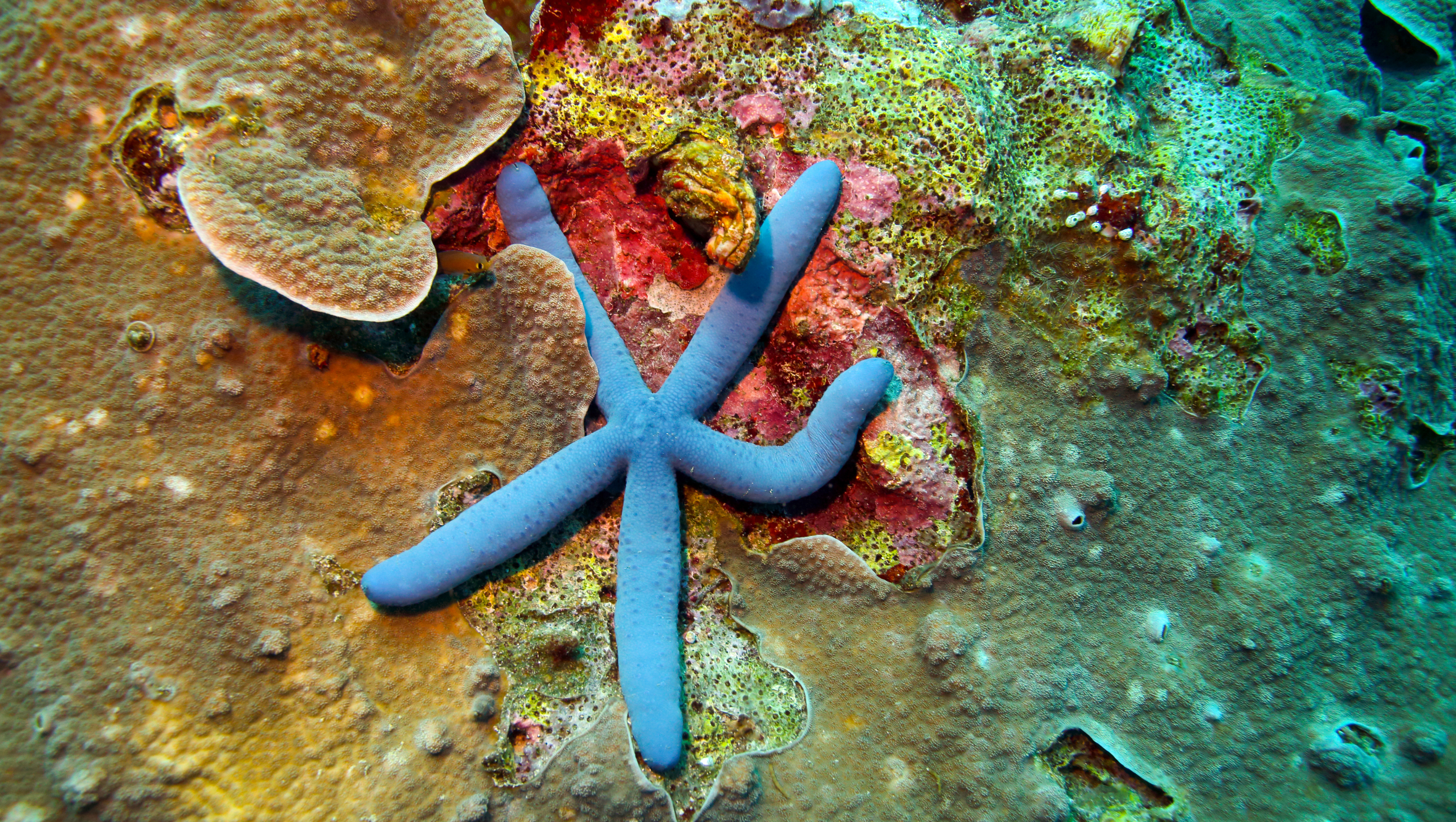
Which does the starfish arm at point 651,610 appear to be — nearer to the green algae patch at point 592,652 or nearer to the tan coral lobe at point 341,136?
the green algae patch at point 592,652

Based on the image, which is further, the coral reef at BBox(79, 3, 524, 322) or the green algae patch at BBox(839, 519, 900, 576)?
the green algae patch at BBox(839, 519, 900, 576)

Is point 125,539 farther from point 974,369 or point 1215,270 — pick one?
point 1215,270

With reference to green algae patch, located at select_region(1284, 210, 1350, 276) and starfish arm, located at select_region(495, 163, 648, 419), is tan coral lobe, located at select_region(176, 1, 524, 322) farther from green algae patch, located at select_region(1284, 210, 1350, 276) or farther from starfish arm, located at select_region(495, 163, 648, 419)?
green algae patch, located at select_region(1284, 210, 1350, 276)

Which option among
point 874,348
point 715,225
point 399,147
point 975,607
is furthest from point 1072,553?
point 399,147

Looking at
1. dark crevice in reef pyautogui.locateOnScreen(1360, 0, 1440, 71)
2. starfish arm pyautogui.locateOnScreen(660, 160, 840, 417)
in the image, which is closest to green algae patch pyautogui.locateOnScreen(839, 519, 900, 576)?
starfish arm pyautogui.locateOnScreen(660, 160, 840, 417)

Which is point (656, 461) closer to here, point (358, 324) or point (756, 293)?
point (756, 293)

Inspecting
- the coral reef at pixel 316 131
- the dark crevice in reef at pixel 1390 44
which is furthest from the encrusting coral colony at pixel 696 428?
the dark crevice in reef at pixel 1390 44

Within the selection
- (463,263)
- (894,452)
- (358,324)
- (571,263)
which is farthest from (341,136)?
(894,452)
